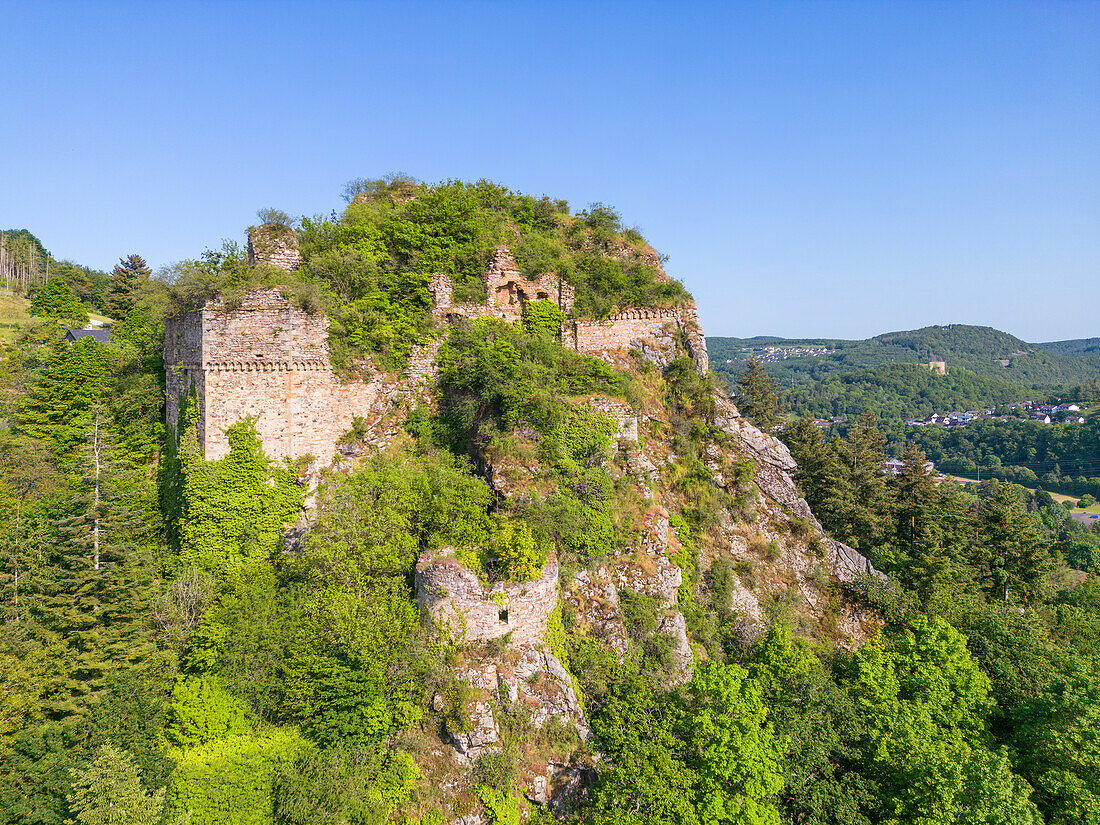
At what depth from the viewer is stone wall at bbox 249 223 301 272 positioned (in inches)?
790

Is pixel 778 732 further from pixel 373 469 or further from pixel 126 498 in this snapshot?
pixel 126 498

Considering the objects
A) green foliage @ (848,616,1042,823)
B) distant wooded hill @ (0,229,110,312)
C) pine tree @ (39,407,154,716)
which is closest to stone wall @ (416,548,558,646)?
pine tree @ (39,407,154,716)

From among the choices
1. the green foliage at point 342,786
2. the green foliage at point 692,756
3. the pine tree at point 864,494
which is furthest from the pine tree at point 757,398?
the green foliage at point 342,786

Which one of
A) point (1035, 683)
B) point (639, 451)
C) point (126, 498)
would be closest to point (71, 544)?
point (126, 498)

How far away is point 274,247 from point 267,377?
5.93 meters

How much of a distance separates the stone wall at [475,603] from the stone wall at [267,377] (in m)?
6.35

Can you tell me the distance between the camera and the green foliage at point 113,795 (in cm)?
1149

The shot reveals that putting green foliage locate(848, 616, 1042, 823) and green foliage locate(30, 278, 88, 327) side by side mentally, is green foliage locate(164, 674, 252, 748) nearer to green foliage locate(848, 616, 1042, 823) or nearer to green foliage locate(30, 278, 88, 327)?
green foliage locate(848, 616, 1042, 823)

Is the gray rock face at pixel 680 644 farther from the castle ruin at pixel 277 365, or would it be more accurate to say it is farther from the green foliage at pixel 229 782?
the castle ruin at pixel 277 365

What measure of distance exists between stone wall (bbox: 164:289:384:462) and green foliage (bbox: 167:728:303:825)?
7.74m

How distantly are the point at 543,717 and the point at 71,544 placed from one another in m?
14.0

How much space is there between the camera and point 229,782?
40.7 ft

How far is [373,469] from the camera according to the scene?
17641 millimetres

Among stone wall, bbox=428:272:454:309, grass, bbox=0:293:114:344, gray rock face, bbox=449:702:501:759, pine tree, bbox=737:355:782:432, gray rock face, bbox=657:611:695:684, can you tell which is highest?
grass, bbox=0:293:114:344
